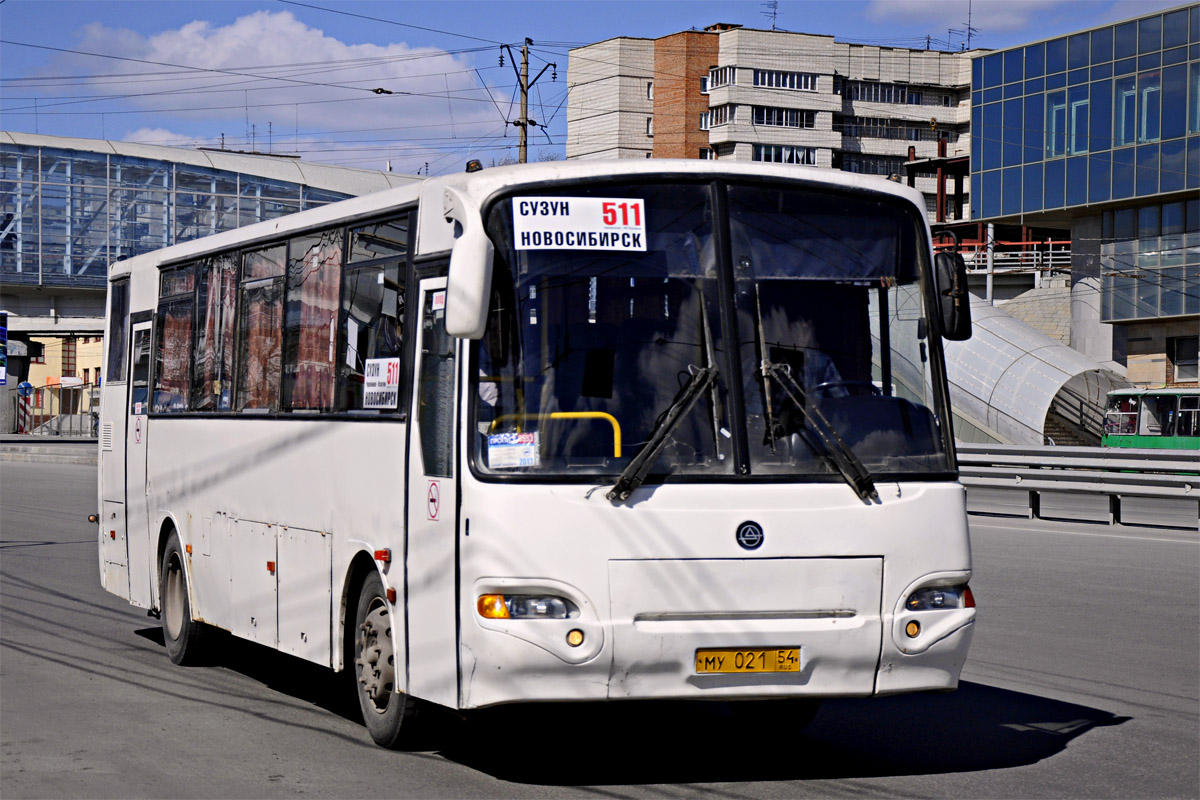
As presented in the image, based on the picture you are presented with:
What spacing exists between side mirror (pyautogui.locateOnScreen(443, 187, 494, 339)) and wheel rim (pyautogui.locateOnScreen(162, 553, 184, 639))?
5.01m

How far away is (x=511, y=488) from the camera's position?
6707 mm

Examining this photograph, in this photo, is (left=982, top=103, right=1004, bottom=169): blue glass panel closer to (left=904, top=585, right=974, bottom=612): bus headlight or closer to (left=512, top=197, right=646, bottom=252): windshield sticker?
(left=904, top=585, right=974, bottom=612): bus headlight

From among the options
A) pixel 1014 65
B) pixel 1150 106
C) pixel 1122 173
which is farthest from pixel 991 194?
pixel 1150 106

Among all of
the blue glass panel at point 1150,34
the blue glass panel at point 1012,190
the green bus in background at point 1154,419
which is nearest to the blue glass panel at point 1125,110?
the blue glass panel at point 1150,34

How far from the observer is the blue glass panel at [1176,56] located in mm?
53375

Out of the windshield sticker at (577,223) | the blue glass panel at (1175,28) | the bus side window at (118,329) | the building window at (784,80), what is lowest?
the bus side window at (118,329)

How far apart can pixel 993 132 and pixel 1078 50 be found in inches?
197

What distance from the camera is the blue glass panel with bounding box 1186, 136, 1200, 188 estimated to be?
2094 inches

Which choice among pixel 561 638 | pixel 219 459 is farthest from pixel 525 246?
pixel 219 459

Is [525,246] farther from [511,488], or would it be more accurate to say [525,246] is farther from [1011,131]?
[1011,131]

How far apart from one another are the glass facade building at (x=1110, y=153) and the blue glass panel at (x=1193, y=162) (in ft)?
0.13

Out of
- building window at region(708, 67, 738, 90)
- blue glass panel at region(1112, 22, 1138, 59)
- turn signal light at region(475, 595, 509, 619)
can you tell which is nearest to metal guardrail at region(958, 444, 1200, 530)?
turn signal light at region(475, 595, 509, 619)

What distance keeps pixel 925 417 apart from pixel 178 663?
5769 millimetres

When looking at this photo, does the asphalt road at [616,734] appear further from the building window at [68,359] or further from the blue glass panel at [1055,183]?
the building window at [68,359]
